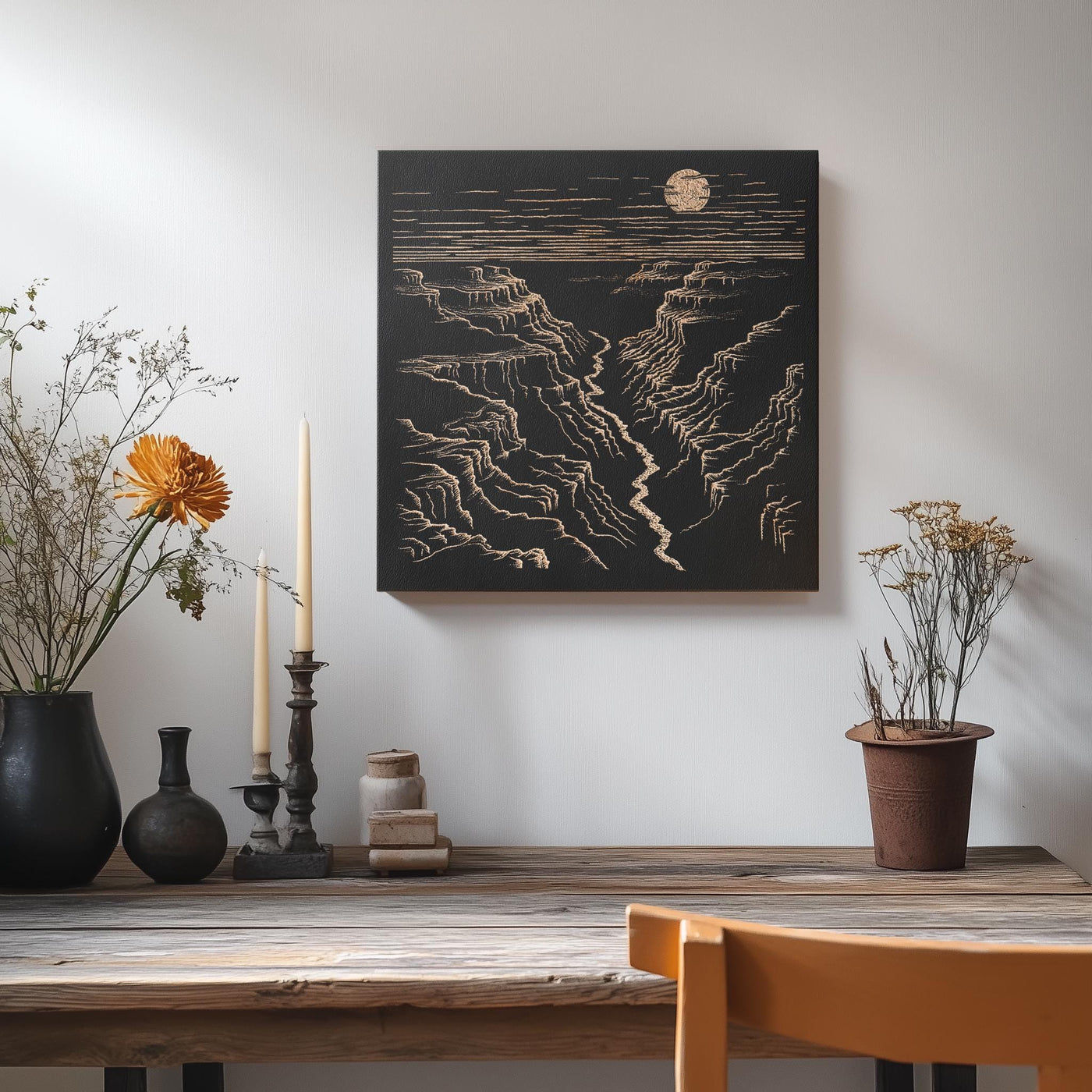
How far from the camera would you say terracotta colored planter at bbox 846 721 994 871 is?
129cm

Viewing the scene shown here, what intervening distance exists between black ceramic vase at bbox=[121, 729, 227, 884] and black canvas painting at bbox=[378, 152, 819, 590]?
403 millimetres

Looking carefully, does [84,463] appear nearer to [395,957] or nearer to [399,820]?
[399,820]

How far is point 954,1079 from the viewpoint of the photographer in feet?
3.86

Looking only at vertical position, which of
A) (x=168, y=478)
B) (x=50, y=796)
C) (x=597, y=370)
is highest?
(x=597, y=370)

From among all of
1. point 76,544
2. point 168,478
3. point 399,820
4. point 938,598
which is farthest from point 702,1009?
point 76,544

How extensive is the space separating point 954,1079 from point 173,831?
3.29ft

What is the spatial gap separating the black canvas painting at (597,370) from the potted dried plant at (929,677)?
0.16m

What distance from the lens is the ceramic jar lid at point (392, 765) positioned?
4.46ft

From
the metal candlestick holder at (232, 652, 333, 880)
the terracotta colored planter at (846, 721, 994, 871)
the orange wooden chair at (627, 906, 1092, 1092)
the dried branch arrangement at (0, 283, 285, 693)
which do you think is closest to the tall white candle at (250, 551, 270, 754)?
the metal candlestick holder at (232, 652, 333, 880)

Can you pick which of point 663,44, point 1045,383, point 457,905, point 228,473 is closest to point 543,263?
point 663,44

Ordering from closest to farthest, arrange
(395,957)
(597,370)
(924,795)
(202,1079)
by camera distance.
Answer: (395,957) → (924,795) → (202,1079) → (597,370)

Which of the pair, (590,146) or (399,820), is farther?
(590,146)

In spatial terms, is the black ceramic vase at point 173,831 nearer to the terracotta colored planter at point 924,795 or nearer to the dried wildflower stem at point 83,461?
the dried wildflower stem at point 83,461

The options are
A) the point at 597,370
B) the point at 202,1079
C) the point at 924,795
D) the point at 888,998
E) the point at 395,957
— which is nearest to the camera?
the point at 888,998
